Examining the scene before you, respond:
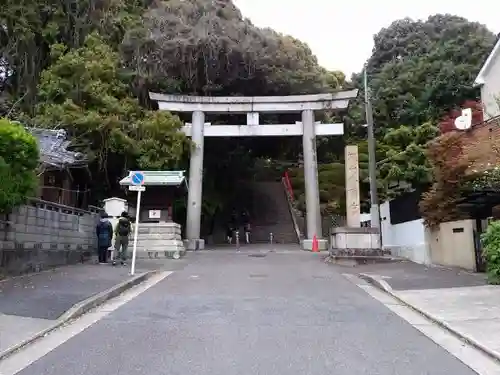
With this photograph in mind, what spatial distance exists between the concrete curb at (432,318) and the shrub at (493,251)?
7.33 feet

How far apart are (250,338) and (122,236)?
34.2ft

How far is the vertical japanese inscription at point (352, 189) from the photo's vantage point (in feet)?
75.2

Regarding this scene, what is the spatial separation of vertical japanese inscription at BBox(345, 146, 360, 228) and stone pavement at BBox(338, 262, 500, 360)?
610cm

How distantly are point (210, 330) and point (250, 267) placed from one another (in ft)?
31.7

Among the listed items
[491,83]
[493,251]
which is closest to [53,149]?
[493,251]

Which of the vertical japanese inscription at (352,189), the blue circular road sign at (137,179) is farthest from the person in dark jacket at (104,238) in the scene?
the vertical japanese inscription at (352,189)

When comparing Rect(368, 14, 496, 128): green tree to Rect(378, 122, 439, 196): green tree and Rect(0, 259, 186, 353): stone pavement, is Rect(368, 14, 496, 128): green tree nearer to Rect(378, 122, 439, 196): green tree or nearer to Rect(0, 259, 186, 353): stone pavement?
Rect(378, 122, 439, 196): green tree

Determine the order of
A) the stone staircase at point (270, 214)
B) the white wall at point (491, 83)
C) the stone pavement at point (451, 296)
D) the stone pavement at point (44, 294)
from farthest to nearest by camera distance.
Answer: the stone staircase at point (270, 214) < the white wall at point (491, 83) < the stone pavement at point (44, 294) < the stone pavement at point (451, 296)

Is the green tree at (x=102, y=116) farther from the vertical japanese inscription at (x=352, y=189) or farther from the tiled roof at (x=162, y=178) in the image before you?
the vertical japanese inscription at (x=352, y=189)

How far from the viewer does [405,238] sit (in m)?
20.2

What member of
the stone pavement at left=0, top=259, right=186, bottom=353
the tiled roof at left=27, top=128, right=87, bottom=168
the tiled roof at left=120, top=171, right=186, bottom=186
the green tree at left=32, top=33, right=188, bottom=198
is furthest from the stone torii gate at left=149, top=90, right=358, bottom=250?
the stone pavement at left=0, top=259, right=186, bottom=353

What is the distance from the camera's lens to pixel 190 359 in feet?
19.9

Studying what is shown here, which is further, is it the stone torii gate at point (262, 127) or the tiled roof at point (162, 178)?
the stone torii gate at point (262, 127)

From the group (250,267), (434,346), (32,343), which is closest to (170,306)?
(32,343)
